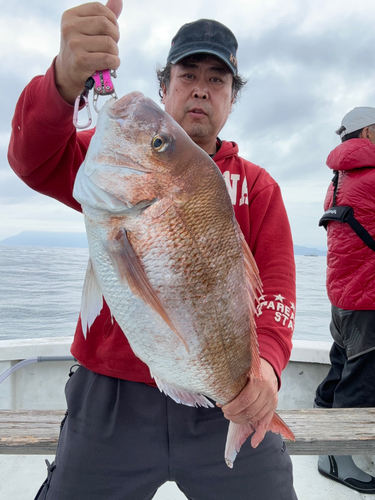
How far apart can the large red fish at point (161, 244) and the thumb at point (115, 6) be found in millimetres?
256

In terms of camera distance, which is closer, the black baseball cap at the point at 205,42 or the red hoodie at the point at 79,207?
the red hoodie at the point at 79,207

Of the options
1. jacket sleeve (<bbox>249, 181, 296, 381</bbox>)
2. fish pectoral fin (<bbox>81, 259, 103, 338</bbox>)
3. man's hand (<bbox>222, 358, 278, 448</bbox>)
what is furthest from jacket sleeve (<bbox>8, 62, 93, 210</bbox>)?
man's hand (<bbox>222, 358, 278, 448</bbox>)

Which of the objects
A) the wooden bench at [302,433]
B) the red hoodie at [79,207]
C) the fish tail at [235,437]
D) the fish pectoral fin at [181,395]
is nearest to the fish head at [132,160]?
the red hoodie at [79,207]

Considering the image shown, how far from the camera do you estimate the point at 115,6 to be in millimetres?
1075

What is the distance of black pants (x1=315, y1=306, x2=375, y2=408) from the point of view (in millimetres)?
2480

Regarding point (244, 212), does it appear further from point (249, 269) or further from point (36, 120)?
point (36, 120)

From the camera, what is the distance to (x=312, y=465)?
285cm

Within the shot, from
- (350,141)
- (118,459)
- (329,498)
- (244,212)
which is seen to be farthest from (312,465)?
(350,141)

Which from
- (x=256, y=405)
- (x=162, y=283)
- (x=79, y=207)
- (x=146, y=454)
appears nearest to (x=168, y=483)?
(x=146, y=454)

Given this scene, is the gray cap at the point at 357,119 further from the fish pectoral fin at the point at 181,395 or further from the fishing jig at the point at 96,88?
the fish pectoral fin at the point at 181,395

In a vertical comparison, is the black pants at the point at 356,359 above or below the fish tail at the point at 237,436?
below

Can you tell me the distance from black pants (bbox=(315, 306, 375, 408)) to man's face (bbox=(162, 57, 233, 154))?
1.73 m

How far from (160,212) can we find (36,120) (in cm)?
51

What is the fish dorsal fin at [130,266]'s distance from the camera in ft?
3.25
